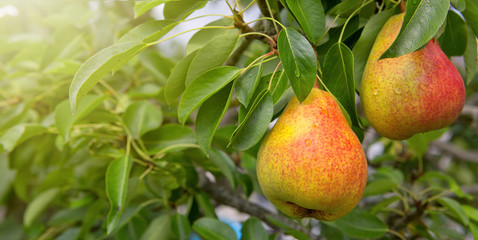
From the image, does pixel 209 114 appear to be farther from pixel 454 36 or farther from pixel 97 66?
pixel 454 36

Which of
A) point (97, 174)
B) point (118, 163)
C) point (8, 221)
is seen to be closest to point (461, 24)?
point (118, 163)

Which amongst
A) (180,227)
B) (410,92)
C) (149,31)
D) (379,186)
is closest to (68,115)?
(149,31)

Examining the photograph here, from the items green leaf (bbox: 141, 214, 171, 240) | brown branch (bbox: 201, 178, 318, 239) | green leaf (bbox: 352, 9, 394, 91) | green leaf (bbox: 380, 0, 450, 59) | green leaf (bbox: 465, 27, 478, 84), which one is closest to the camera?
green leaf (bbox: 380, 0, 450, 59)

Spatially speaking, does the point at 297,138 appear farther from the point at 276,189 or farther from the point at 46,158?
the point at 46,158

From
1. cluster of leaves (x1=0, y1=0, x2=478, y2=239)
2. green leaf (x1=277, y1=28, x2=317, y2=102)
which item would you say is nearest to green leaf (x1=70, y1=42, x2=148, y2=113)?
cluster of leaves (x1=0, y1=0, x2=478, y2=239)

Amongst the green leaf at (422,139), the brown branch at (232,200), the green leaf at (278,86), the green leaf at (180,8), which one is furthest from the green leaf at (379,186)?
the green leaf at (180,8)

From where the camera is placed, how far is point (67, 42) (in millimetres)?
1153

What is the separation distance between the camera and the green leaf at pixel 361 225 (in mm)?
873

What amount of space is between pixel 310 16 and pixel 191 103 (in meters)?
0.21

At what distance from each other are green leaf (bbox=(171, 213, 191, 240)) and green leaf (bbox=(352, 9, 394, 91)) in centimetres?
55

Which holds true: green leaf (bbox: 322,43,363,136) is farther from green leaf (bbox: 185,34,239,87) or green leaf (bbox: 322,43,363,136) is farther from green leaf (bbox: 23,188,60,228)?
green leaf (bbox: 23,188,60,228)

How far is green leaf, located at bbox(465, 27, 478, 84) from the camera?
738 millimetres

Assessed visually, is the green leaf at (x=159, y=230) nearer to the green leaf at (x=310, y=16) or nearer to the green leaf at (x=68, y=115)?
the green leaf at (x=68, y=115)

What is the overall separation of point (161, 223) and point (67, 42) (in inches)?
23.3
